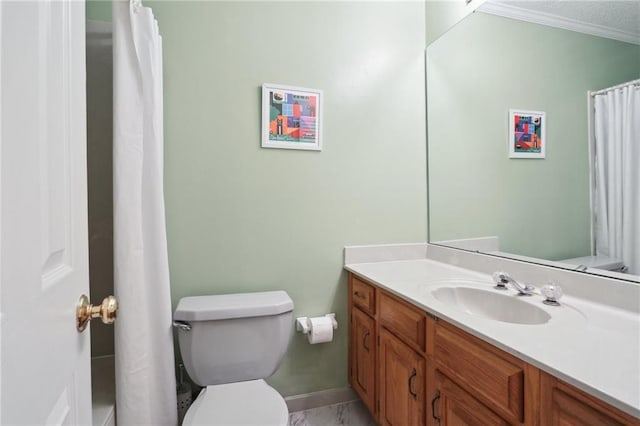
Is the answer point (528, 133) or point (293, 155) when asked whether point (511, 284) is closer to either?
point (528, 133)

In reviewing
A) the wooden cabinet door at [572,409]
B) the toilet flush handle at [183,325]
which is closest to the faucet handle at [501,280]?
the wooden cabinet door at [572,409]

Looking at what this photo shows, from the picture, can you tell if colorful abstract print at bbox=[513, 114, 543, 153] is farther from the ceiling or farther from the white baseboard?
the white baseboard

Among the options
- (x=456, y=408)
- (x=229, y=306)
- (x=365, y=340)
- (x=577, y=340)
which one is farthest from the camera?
(x=365, y=340)

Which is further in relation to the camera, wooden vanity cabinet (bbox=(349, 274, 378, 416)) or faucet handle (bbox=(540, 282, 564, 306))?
wooden vanity cabinet (bbox=(349, 274, 378, 416))

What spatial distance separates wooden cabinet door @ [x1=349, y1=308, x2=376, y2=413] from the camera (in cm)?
150

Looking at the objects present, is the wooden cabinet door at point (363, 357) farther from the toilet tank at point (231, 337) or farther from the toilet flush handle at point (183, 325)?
the toilet flush handle at point (183, 325)

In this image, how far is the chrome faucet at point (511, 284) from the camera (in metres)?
1.17

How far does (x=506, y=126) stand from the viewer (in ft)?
4.75

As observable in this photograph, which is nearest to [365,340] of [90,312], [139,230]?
[139,230]

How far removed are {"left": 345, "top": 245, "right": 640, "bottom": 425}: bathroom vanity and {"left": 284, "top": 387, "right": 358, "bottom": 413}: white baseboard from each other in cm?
15

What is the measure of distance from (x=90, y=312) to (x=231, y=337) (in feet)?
2.74

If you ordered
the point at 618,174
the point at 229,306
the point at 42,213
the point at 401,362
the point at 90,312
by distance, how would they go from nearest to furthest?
the point at 42,213 < the point at 90,312 < the point at 618,174 < the point at 401,362 < the point at 229,306

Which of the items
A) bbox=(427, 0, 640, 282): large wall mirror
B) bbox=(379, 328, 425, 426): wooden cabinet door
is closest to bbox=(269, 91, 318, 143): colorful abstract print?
bbox=(427, 0, 640, 282): large wall mirror

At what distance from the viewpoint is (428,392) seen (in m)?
1.08
